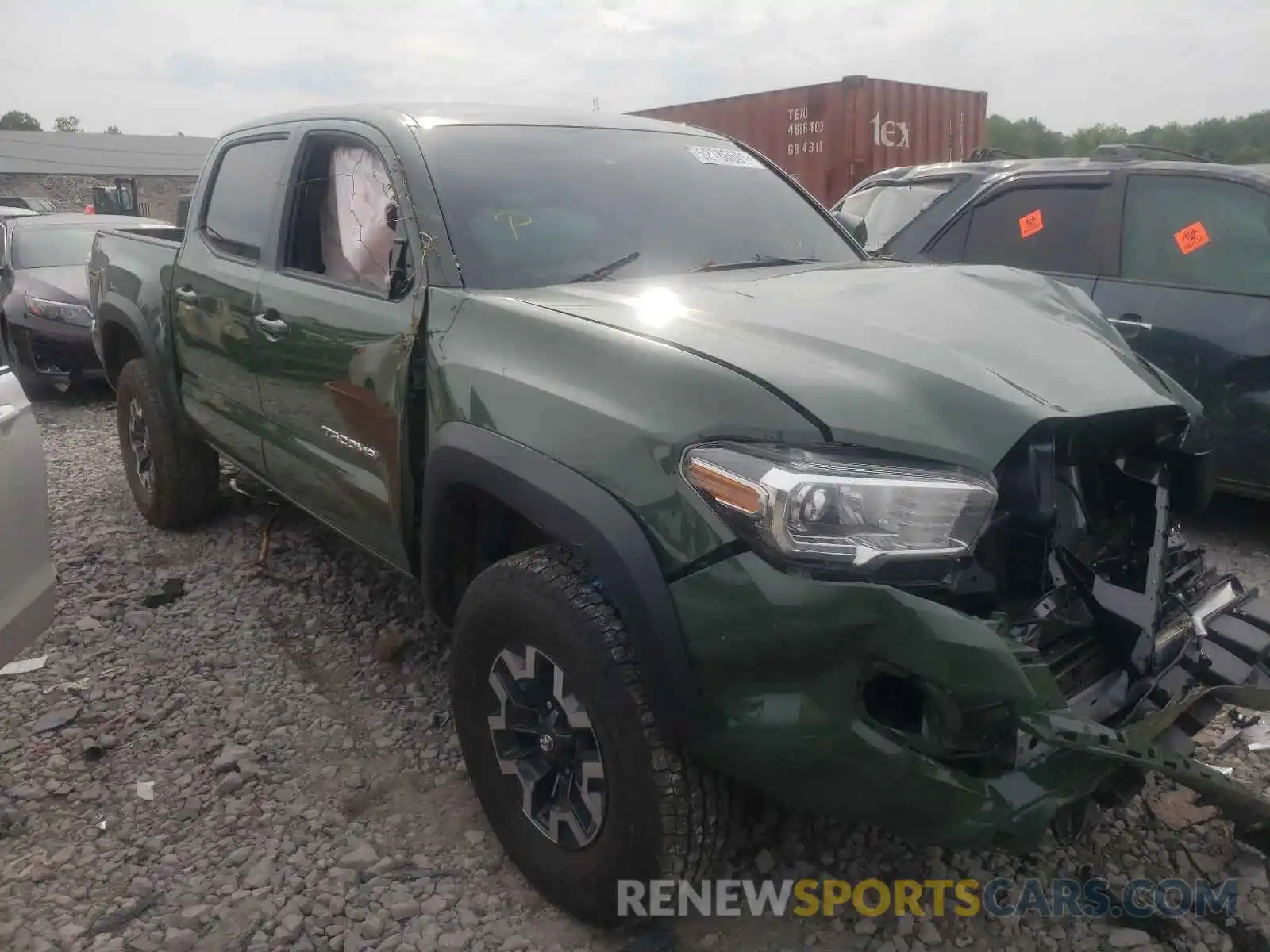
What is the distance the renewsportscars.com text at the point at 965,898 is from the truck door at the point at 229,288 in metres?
2.31

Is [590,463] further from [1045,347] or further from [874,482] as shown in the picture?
[1045,347]

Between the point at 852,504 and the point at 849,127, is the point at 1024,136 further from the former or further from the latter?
the point at 852,504

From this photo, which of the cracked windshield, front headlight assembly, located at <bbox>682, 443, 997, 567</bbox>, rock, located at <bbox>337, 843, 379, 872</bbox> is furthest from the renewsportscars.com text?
front headlight assembly, located at <bbox>682, 443, 997, 567</bbox>

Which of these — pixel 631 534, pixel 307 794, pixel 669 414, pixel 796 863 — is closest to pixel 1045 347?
pixel 669 414

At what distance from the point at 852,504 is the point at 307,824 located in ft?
5.90

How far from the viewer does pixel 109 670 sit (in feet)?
11.8

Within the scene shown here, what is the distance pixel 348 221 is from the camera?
10.5ft

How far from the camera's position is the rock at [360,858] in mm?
2551

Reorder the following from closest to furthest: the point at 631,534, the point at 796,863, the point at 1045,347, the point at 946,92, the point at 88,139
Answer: the point at 631,534, the point at 1045,347, the point at 796,863, the point at 946,92, the point at 88,139

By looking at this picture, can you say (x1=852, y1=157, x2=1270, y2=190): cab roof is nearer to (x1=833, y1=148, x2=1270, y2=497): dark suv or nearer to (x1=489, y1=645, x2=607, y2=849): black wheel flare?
(x1=833, y1=148, x2=1270, y2=497): dark suv

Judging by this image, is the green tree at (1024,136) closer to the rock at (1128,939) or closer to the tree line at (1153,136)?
the tree line at (1153,136)

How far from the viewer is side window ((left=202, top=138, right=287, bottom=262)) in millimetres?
3602

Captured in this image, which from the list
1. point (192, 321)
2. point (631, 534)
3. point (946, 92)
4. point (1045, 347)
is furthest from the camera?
point (946, 92)

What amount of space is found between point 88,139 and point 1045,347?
54.7 m
